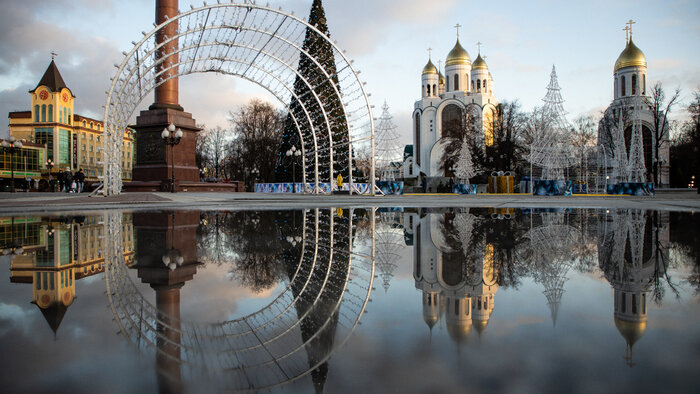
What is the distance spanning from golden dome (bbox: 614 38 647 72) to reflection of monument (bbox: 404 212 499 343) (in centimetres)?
6630

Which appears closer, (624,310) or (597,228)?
(624,310)

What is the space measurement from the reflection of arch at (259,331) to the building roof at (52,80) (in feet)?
276

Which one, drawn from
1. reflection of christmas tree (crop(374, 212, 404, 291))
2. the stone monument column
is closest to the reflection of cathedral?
reflection of christmas tree (crop(374, 212, 404, 291))

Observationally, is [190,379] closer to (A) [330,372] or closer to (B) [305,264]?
(A) [330,372]

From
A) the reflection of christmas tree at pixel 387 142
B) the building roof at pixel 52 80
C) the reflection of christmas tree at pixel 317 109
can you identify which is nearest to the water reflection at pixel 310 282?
the reflection of christmas tree at pixel 317 109

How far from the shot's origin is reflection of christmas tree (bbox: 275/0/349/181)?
1214 inches

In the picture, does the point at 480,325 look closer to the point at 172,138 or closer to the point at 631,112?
the point at 172,138

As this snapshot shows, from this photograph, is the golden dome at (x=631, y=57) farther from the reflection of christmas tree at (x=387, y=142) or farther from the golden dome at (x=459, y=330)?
the golden dome at (x=459, y=330)

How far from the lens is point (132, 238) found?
234 inches

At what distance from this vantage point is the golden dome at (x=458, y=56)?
72.8m

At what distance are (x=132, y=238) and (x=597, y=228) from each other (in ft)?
22.7

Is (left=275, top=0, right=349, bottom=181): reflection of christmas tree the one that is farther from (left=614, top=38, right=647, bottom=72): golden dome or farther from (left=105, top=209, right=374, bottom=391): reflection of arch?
(left=614, top=38, right=647, bottom=72): golden dome

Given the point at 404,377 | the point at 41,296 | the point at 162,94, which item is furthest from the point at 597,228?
the point at 162,94

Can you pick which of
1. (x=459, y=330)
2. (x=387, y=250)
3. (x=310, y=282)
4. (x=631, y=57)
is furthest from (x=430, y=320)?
(x=631, y=57)
